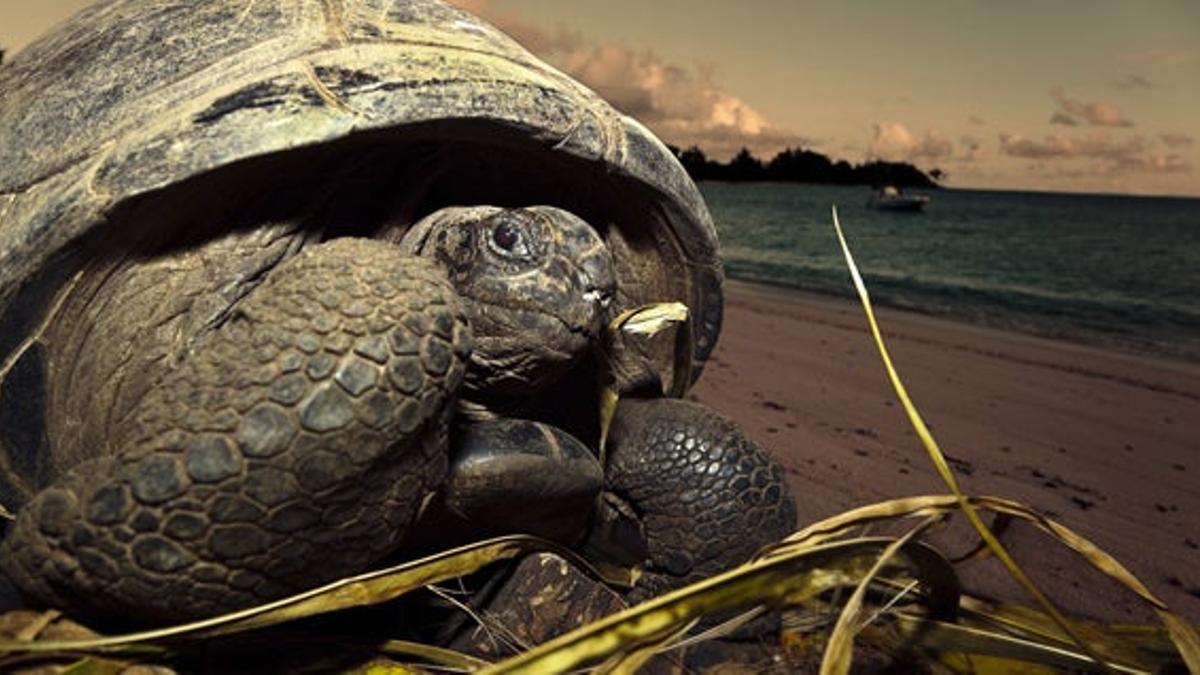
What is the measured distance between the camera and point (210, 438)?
134 centimetres

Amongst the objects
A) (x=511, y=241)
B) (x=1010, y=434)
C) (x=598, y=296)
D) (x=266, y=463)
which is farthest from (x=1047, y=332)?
(x=266, y=463)

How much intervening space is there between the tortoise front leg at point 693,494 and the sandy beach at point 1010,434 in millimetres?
586

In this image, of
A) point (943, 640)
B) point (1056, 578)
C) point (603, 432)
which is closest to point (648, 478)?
point (603, 432)

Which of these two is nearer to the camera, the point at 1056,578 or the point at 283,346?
the point at 283,346

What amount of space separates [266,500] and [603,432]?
992mm

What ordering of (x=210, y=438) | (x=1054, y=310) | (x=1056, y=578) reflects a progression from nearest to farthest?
(x=210, y=438)
(x=1056, y=578)
(x=1054, y=310)

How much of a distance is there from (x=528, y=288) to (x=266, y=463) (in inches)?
24.3

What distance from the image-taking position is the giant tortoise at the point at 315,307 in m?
1.38

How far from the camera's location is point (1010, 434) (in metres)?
4.84

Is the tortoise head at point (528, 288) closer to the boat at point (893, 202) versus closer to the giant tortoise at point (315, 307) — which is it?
the giant tortoise at point (315, 307)

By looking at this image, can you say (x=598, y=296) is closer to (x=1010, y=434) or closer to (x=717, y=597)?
(x=717, y=597)

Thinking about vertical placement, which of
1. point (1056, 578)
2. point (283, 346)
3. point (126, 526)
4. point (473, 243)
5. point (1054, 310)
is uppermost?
point (473, 243)

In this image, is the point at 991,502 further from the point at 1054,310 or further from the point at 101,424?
the point at 1054,310

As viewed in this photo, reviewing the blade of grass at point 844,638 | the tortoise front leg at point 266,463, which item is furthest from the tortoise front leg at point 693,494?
the tortoise front leg at point 266,463
